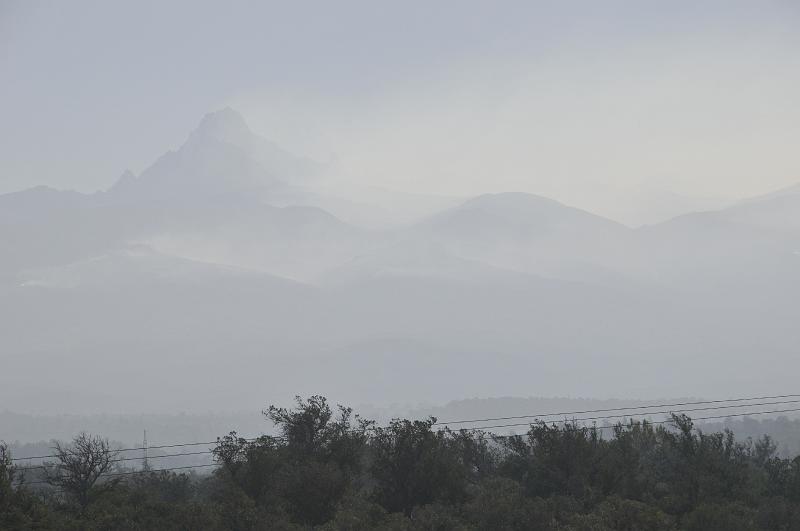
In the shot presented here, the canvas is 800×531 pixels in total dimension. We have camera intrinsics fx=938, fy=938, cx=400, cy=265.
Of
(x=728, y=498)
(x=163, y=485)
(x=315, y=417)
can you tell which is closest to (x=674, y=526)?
(x=728, y=498)

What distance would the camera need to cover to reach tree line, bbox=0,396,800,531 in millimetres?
49312

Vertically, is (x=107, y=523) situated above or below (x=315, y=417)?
below

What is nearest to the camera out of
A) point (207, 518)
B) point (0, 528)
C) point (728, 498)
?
point (0, 528)

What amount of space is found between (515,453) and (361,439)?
13632mm

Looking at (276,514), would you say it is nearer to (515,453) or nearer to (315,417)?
(315,417)

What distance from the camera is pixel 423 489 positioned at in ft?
202

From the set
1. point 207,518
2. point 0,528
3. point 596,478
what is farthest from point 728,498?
point 0,528

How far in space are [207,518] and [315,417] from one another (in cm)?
2579

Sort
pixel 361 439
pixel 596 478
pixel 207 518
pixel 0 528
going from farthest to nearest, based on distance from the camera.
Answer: pixel 361 439, pixel 596 478, pixel 207 518, pixel 0 528

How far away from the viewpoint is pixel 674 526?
161 ft

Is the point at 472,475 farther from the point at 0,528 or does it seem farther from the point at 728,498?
the point at 0,528

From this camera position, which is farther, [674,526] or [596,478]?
[596,478]

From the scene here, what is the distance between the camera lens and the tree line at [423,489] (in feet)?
162

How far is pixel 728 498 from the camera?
58438 mm
